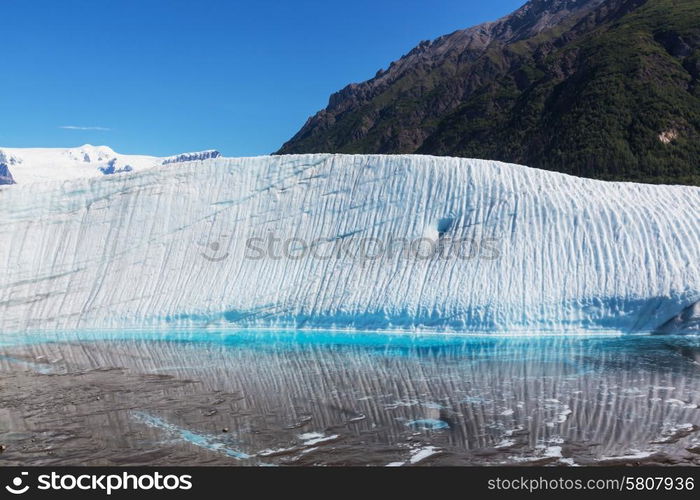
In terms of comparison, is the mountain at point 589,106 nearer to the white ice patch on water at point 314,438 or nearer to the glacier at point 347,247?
the glacier at point 347,247

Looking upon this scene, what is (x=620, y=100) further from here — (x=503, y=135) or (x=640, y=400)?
(x=640, y=400)

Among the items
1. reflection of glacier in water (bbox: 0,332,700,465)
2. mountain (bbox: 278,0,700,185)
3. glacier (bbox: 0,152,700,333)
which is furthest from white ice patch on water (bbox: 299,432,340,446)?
mountain (bbox: 278,0,700,185)

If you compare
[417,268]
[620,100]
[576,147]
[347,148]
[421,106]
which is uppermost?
[421,106]

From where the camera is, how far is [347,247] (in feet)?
76.6

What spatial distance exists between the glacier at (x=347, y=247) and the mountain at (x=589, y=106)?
4150cm

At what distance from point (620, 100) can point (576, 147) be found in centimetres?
679

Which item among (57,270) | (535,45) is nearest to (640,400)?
(57,270)

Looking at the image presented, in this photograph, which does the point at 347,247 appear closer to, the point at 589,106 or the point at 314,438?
the point at 314,438

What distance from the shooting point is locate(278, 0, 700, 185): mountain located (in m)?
64.6

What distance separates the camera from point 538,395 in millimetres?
11219

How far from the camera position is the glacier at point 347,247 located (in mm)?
19812

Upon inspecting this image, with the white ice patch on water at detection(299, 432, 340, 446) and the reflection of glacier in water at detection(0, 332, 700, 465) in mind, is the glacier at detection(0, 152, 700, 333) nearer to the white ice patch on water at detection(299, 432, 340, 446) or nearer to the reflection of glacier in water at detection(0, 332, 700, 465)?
Result: the reflection of glacier in water at detection(0, 332, 700, 465)

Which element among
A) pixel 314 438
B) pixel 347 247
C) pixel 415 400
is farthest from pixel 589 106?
pixel 314 438
